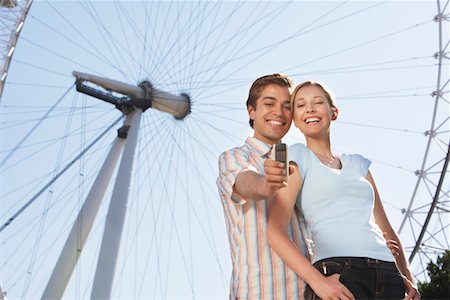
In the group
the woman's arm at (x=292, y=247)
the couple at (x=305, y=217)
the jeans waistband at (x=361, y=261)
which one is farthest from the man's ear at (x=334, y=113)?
the jeans waistband at (x=361, y=261)

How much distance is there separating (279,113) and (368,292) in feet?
4.46

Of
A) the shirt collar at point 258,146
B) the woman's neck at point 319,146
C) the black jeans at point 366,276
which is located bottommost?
the black jeans at point 366,276

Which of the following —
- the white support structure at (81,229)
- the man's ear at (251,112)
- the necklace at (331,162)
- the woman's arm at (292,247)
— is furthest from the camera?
the white support structure at (81,229)

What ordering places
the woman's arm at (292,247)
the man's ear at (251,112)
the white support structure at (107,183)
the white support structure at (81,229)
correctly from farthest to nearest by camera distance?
the white support structure at (81,229) < the white support structure at (107,183) < the man's ear at (251,112) < the woman's arm at (292,247)

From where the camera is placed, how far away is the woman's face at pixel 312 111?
3.81 metres

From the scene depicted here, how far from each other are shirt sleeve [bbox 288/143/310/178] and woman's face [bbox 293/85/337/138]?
151mm

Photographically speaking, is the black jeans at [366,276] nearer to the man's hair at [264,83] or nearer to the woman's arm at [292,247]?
the woman's arm at [292,247]

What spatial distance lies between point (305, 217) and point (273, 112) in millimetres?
789

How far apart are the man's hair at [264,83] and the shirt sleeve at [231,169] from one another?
1.44 feet

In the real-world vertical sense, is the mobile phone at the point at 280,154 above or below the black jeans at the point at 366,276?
above

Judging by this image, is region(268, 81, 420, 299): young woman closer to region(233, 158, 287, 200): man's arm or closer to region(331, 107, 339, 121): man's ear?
region(331, 107, 339, 121): man's ear

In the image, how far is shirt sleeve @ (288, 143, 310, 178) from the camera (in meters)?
3.62

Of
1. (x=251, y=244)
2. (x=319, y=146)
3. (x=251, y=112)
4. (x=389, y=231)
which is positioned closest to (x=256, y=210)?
(x=251, y=244)

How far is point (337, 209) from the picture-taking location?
3504 millimetres
